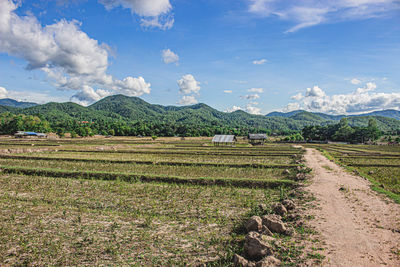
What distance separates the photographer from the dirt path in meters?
6.87

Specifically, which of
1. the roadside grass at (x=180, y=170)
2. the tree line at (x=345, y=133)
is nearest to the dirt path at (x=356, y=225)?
the roadside grass at (x=180, y=170)

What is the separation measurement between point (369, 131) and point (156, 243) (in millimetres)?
110508

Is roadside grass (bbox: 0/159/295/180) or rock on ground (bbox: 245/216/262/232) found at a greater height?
rock on ground (bbox: 245/216/262/232)

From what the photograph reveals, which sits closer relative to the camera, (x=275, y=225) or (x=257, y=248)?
(x=257, y=248)

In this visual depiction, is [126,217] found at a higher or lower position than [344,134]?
lower

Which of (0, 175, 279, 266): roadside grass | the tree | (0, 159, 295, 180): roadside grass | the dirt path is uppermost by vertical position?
the tree

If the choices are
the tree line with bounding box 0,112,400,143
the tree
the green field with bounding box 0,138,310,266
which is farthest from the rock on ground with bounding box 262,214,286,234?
the tree

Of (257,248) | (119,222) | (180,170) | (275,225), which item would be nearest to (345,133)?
(180,170)

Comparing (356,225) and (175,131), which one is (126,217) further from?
(175,131)

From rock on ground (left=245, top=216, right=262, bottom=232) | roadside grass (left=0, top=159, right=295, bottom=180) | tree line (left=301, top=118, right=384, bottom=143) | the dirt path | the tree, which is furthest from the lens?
the tree

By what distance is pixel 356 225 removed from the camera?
30.4 feet

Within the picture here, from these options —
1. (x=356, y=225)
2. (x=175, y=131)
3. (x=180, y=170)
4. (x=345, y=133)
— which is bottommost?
(x=180, y=170)

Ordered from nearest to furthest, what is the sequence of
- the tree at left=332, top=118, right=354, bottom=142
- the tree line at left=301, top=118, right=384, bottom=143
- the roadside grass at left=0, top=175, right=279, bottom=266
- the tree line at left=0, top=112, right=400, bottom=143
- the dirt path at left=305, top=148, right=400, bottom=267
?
the dirt path at left=305, top=148, right=400, bottom=267
the roadside grass at left=0, top=175, right=279, bottom=266
the tree line at left=301, top=118, right=384, bottom=143
the tree line at left=0, top=112, right=400, bottom=143
the tree at left=332, top=118, right=354, bottom=142

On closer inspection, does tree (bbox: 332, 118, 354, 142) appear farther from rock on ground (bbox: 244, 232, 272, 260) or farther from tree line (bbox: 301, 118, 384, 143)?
rock on ground (bbox: 244, 232, 272, 260)
